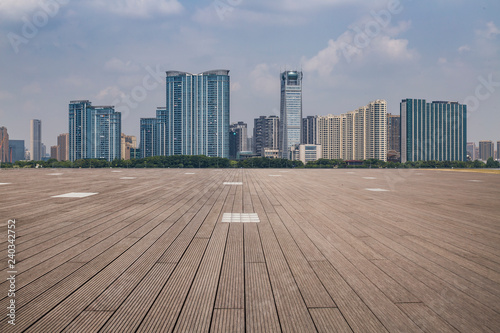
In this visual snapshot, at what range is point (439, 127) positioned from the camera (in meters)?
58.3

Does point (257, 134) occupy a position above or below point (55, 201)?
above

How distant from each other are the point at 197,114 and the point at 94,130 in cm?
3979

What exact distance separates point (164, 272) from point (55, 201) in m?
5.45

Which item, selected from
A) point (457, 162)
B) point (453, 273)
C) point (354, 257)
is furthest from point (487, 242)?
point (457, 162)

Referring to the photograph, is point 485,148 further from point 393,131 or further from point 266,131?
point 266,131

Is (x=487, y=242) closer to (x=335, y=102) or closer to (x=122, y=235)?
(x=122, y=235)

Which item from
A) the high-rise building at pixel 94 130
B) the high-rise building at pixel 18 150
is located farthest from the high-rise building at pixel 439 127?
the high-rise building at pixel 18 150

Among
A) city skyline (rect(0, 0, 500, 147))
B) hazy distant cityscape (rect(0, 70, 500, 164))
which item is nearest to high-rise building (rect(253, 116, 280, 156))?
hazy distant cityscape (rect(0, 70, 500, 164))

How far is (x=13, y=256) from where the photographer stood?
2.92m

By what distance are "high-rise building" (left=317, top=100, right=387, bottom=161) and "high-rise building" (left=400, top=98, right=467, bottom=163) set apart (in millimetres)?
45514

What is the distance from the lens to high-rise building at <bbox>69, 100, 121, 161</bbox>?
43.8 m

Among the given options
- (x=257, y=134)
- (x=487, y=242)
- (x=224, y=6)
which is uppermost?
(x=257, y=134)

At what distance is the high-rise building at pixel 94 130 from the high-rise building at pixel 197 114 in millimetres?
29669

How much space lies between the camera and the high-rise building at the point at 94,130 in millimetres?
43812
